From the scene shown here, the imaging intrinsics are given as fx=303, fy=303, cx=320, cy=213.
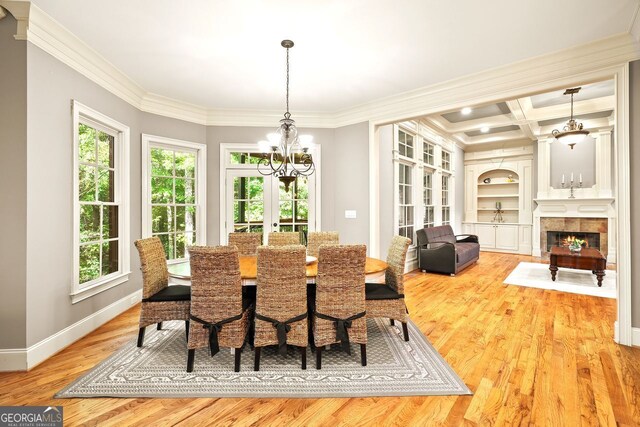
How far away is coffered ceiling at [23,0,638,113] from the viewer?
7.76 ft

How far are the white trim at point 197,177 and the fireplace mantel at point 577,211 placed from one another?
754 cm

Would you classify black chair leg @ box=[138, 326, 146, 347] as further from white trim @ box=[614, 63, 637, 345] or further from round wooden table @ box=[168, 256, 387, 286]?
white trim @ box=[614, 63, 637, 345]

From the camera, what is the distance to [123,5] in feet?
7.63

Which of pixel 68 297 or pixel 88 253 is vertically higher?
pixel 88 253

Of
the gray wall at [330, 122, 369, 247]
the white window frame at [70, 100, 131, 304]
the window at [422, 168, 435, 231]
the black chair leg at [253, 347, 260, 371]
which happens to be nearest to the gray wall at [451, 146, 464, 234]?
the window at [422, 168, 435, 231]

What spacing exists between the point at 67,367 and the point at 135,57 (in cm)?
294

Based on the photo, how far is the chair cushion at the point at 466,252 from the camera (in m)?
5.63

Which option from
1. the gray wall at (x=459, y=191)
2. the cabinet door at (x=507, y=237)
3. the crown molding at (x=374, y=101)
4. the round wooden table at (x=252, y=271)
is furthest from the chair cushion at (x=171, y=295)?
the cabinet door at (x=507, y=237)

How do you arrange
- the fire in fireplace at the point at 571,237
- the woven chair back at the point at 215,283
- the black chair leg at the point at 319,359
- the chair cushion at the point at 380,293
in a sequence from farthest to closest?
1. the fire in fireplace at the point at 571,237
2. the chair cushion at the point at 380,293
3. the black chair leg at the point at 319,359
4. the woven chair back at the point at 215,283

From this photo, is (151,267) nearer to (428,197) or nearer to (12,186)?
(12,186)

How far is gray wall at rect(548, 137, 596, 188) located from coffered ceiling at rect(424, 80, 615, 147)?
483 mm

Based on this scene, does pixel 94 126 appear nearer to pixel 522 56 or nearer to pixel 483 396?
pixel 483 396

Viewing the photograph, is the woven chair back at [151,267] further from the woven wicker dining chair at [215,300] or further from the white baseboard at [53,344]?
the white baseboard at [53,344]

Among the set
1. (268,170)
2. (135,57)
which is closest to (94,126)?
(135,57)
